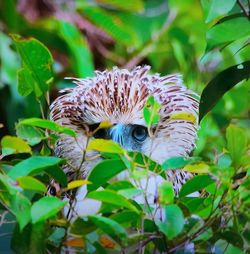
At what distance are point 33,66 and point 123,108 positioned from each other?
1.80 feet

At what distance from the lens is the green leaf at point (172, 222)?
3.19 ft

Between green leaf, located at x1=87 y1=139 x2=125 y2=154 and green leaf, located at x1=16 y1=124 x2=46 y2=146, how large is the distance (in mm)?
92

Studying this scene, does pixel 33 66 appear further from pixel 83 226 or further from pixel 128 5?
pixel 128 5

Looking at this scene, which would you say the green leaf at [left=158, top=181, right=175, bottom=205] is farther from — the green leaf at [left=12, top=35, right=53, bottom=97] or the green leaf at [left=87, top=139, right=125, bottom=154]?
the green leaf at [left=12, top=35, right=53, bottom=97]

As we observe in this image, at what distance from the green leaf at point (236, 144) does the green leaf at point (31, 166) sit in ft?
0.75

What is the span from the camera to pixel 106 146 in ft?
3.44

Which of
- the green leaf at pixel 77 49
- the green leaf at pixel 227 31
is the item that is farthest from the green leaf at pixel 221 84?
the green leaf at pixel 77 49

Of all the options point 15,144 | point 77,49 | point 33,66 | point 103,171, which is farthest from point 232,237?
point 77,49

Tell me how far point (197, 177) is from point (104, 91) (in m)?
0.71

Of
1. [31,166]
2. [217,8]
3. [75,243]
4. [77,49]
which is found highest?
[217,8]

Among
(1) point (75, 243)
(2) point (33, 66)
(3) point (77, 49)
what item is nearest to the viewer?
(1) point (75, 243)

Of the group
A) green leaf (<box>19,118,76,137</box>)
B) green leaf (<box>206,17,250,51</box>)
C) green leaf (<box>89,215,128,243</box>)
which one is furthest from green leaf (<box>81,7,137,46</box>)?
green leaf (<box>89,215,128,243</box>)

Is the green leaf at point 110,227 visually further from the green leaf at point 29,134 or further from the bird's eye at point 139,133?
the bird's eye at point 139,133

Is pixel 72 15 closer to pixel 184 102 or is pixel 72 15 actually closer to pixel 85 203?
pixel 184 102
